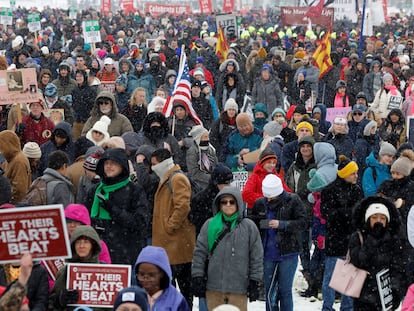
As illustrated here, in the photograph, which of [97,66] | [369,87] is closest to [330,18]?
[369,87]

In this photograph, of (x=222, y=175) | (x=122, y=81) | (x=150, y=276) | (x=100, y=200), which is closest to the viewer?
(x=150, y=276)

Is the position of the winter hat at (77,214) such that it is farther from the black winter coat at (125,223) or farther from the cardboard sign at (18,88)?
the cardboard sign at (18,88)

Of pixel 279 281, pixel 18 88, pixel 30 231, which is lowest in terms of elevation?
pixel 279 281

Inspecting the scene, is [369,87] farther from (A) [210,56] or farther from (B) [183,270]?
(B) [183,270]

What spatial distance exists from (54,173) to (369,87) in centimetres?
1084

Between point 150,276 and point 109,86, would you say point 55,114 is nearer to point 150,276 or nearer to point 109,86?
point 109,86

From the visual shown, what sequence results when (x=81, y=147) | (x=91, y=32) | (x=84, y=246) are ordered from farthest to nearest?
(x=91, y=32) < (x=81, y=147) < (x=84, y=246)

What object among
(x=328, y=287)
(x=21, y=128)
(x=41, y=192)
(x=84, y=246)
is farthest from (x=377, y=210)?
(x=21, y=128)

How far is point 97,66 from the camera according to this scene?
17.2 meters

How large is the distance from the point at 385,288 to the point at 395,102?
7693mm

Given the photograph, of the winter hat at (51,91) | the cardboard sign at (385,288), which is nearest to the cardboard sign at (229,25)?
the winter hat at (51,91)

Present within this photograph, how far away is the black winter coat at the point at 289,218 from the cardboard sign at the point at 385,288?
1.02 metres

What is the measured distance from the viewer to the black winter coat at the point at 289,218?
22.1 ft

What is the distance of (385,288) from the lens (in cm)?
579
